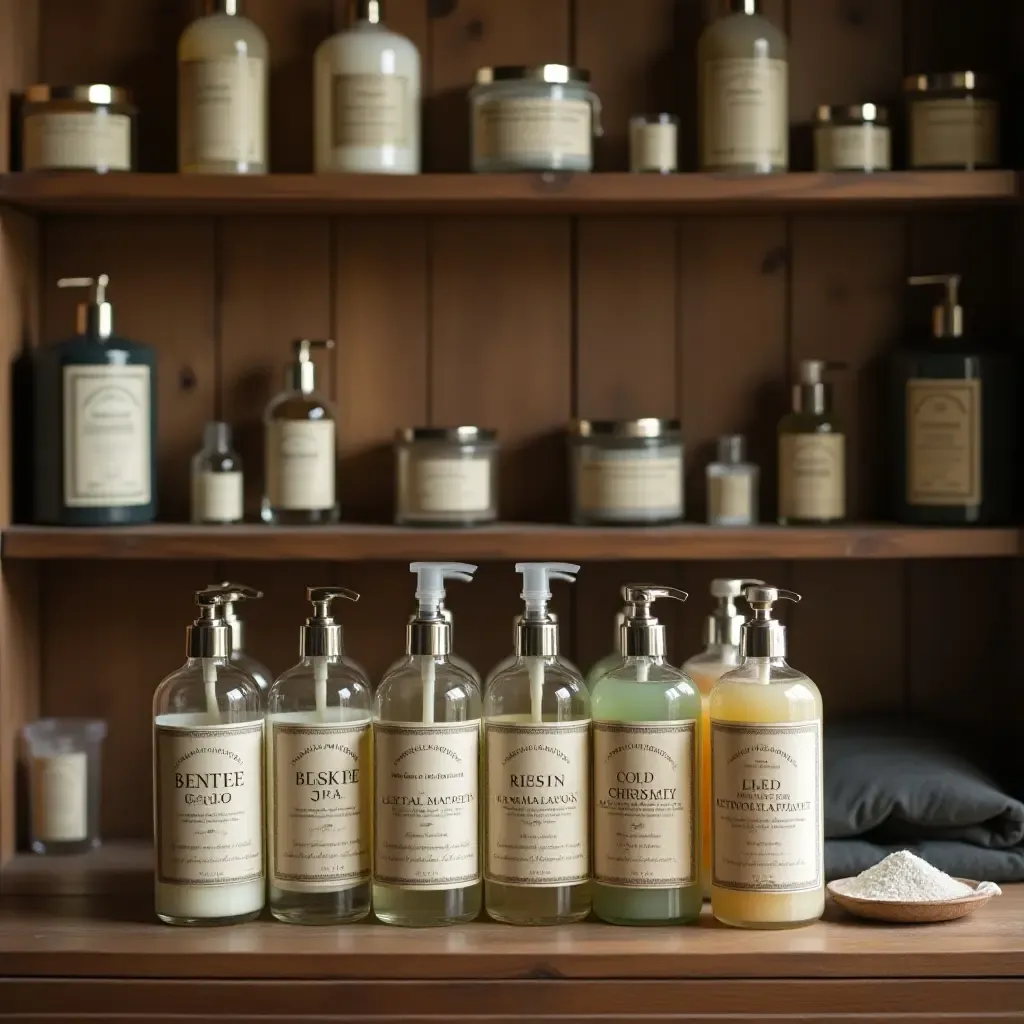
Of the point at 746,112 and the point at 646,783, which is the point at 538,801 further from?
the point at 746,112

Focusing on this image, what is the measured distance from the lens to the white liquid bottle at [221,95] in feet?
4.22

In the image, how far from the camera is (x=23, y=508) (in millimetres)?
1343

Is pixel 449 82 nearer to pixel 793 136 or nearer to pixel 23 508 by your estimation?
pixel 793 136

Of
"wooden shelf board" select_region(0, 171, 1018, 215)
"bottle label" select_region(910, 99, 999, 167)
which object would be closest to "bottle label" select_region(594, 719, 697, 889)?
"wooden shelf board" select_region(0, 171, 1018, 215)

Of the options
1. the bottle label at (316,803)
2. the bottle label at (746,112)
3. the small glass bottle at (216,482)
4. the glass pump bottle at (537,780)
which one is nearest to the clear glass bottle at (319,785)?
the bottle label at (316,803)

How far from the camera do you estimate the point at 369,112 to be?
1.27 meters

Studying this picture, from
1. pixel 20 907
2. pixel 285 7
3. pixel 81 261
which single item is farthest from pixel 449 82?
pixel 20 907

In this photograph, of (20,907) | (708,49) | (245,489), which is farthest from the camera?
(245,489)

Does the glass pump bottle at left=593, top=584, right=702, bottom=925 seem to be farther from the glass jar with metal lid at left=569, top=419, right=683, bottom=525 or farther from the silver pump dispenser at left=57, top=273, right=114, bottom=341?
the silver pump dispenser at left=57, top=273, right=114, bottom=341

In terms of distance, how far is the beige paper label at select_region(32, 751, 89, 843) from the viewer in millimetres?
1338

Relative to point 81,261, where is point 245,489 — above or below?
below

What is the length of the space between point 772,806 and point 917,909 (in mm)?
141

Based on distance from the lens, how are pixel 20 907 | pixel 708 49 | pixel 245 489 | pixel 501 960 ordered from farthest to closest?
pixel 245 489 → pixel 708 49 → pixel 20 907 → pixel 501 960

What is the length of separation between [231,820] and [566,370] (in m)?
0.53
